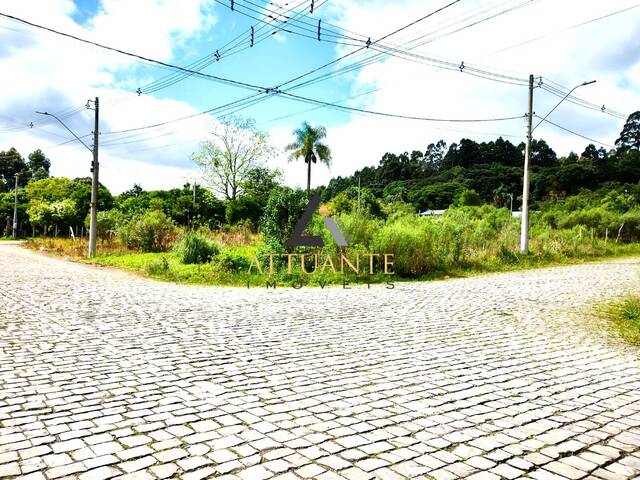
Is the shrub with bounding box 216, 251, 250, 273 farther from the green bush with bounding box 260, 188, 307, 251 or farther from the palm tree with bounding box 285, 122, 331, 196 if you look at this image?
the palm tree with bounding box 285, 122, 331, 196

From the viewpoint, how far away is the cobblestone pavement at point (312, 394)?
3.37m

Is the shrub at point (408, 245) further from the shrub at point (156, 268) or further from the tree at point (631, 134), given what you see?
the tree at point (631, 134)

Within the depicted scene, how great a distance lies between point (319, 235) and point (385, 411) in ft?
38.1

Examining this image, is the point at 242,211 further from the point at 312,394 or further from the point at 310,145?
the point at 312,394

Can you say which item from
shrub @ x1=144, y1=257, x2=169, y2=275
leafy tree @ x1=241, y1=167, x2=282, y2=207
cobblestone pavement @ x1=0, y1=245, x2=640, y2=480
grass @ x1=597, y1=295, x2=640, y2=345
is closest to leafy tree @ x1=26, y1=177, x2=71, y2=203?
leafy tree @ x1=241, y1=167, x2=282, y2=207

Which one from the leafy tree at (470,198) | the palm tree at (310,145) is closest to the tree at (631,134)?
the leafy tree at (470,198)

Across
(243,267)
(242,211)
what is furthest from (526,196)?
(242,211)

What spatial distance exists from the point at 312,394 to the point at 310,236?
11.3 meters

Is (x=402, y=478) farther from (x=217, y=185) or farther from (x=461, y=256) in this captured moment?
(x=217, y=185)

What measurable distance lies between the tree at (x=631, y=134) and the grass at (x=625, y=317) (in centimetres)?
8760

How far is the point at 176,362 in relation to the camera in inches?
232

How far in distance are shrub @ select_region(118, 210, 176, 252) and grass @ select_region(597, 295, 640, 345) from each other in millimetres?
19810

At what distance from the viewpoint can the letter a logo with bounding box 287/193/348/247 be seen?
15477 mm

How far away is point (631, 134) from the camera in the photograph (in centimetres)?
8612
